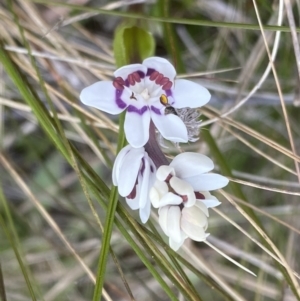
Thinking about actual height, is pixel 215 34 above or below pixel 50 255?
above

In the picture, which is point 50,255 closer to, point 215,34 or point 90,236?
point 90,236

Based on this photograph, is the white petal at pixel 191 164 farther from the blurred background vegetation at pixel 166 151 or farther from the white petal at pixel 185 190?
the blurred background vegetation at pixel 166 151

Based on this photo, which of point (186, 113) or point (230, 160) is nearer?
point (186, 113)

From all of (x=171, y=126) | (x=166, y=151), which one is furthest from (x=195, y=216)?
(x=166, y=151)

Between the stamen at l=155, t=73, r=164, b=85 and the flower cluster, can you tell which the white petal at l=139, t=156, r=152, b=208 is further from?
the stamen at l=155, t=73, r=164, b=85

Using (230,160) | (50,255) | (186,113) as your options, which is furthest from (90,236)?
(186,113)

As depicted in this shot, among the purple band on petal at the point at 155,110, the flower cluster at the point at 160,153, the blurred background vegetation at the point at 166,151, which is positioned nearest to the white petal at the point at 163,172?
the flower cluster at the point at 160,153

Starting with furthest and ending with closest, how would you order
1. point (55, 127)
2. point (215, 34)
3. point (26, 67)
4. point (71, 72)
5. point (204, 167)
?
point (215, 34) < point (71, 72) < point (26, 67) < point (55, 127) < point (204, 167)

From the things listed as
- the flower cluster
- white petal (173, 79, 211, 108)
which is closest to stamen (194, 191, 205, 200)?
the flower cluster
